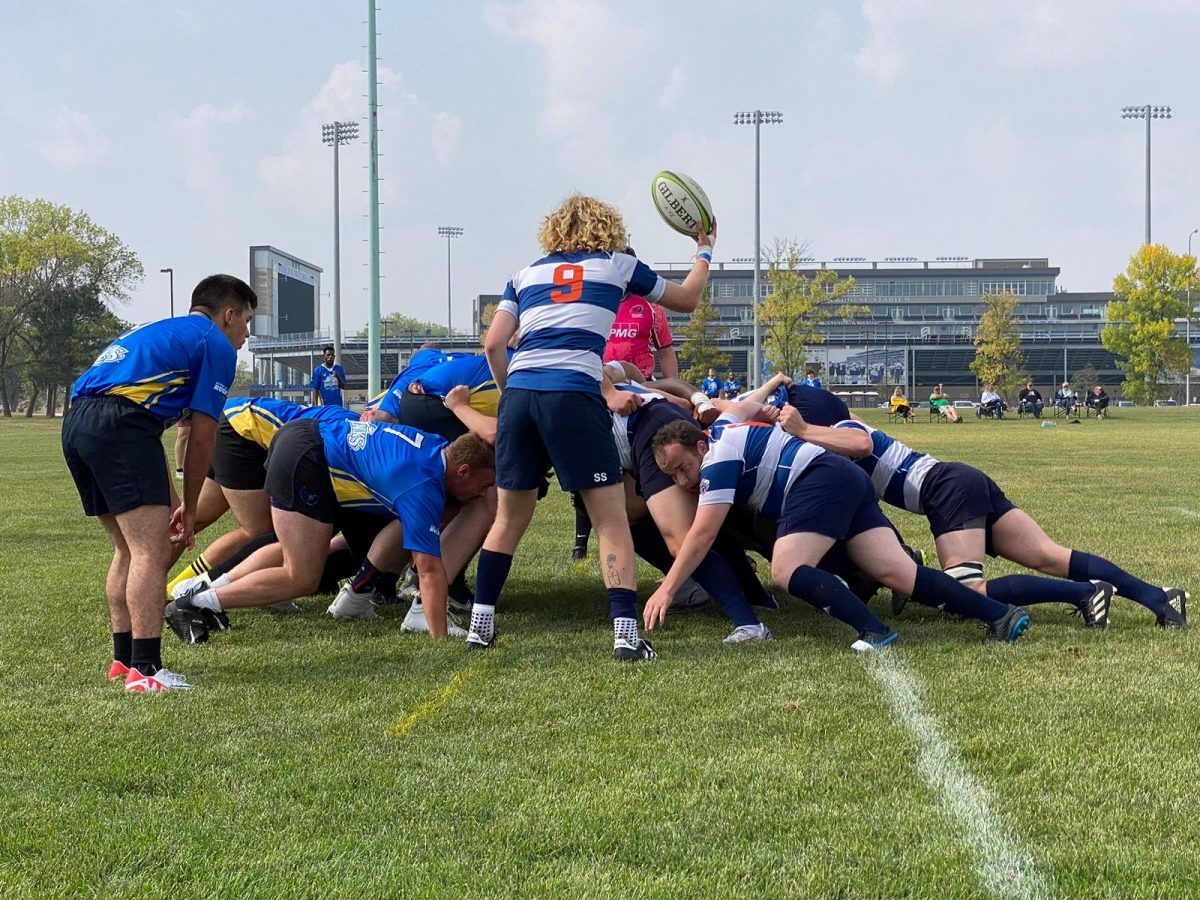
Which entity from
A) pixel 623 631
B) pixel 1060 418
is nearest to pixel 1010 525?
pixel 623 631

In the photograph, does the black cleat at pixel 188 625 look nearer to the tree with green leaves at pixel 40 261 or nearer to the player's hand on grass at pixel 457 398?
the player's hand on grass at pixel 457 398

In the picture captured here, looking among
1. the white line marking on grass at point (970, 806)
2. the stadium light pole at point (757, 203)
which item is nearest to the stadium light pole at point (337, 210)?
the stadium light pole at point (757, 203)

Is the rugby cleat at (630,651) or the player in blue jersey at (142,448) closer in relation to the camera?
the player in blue jersey at (142,448)

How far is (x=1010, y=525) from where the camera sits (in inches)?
237

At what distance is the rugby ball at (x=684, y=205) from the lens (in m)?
6.91

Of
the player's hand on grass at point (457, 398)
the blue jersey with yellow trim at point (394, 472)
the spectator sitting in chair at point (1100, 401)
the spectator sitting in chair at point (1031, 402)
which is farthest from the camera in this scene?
the spectator sitting in chair at point (1031, 402)

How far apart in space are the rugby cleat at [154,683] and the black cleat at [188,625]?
3.34ft

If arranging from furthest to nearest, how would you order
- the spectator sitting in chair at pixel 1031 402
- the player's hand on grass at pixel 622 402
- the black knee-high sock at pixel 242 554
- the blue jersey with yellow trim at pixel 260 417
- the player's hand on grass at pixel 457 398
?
the spectator sitting in chair at pixel 1031 402 → the blue jersey with yellow trim at pixel 260 417 → the black knee-high sock at pixel 242 554 → the player's hand on grass at pixel 457 398 → the player's hand on grass at pixel 622 402

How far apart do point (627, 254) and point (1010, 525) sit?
2510 mm

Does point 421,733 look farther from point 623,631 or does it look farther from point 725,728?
point 623,631

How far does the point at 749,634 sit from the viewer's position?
5.53 m

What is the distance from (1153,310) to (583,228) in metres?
57.0

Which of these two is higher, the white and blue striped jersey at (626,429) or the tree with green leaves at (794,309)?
the tree with green leaves at (794,309)

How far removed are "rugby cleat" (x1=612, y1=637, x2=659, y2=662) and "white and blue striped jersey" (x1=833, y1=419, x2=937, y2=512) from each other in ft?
5.84
